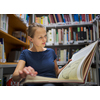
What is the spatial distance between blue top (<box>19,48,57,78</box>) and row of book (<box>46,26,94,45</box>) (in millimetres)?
572

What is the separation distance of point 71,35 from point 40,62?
0.80 meters

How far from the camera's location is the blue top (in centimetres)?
60

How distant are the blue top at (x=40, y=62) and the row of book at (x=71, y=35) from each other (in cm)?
57

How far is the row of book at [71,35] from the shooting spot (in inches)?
48.3

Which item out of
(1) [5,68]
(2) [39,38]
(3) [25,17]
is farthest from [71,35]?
(1) [5,68]

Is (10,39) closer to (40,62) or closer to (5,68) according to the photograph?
(5,68)

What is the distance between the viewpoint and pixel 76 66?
0.54m

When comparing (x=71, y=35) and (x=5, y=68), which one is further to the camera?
(x=71, y=35)

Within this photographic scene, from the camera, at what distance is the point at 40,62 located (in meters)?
0.62

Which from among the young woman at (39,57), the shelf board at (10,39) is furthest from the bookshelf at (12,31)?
the young woman at (39,57)
